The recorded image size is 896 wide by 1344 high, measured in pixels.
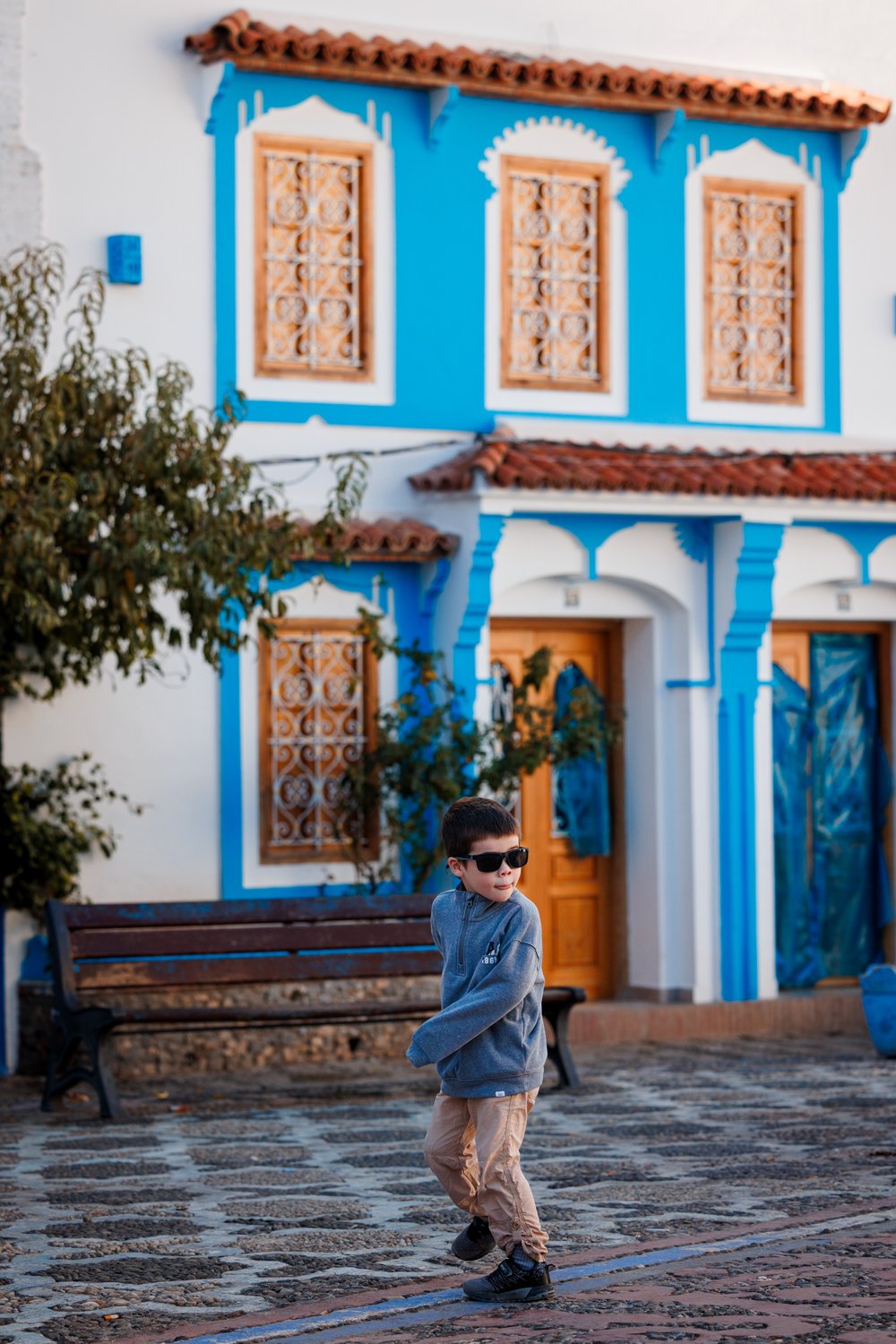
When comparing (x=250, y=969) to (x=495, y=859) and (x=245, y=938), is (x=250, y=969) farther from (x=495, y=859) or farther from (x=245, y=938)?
(x=495, y=859)

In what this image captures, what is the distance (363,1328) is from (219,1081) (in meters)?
5.92

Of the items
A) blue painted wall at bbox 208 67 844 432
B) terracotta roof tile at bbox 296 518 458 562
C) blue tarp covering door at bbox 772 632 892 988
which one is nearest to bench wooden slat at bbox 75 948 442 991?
terracotta roof tile at bbox 296 518 458 562

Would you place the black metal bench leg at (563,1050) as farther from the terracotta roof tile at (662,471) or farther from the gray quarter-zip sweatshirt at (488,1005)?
the gray quarter-zip sweatshirt at (488,1005)

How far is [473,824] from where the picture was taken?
6184 millimetres

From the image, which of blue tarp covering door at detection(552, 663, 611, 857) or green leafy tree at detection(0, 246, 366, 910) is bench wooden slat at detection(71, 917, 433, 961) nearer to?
green leafy tree at detection(0, 246, 366, 910)


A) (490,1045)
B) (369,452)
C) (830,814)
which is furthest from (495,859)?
(830,814)

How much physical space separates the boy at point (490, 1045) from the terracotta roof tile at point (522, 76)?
773cm

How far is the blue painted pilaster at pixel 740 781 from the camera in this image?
46.2ft

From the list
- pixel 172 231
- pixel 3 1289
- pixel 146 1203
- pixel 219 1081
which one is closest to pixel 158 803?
pixel 219 1081

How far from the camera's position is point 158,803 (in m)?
12.8

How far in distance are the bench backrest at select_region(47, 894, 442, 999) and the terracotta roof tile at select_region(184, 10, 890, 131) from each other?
4895mm

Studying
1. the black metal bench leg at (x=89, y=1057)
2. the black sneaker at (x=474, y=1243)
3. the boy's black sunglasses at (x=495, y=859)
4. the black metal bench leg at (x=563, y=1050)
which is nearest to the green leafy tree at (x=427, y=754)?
the black metal bench leg at (x=563, y=1050)

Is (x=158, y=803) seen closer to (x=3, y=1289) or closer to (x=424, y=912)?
(x=424, y=912)

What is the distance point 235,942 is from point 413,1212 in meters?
3.57
